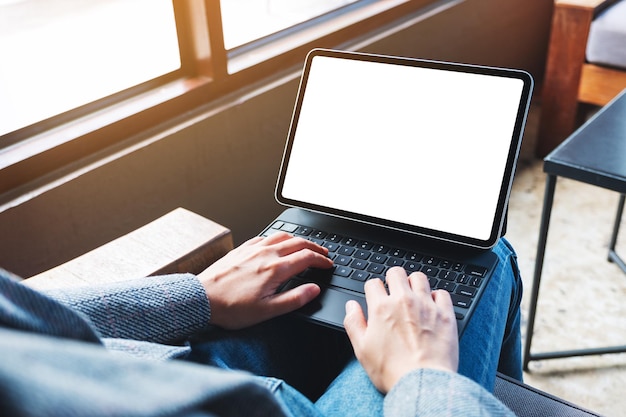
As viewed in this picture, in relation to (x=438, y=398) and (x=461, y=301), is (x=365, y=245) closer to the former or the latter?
(x=461, y=301)

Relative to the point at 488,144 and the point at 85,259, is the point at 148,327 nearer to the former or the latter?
the point at 85,259

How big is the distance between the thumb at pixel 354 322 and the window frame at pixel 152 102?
63 cm

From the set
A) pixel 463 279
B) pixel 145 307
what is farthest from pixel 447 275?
pixel 145 307

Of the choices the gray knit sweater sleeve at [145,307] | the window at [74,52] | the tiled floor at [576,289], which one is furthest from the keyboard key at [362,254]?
the tiled floor at [576,289]

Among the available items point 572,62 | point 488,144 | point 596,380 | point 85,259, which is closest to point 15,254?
point 85,259

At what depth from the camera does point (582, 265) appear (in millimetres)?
1713

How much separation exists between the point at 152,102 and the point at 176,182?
0.17m

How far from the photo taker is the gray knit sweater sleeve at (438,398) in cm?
48

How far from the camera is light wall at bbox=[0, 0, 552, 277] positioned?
103 cm

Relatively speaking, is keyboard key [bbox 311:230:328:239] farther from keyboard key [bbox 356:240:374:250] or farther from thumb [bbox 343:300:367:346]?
thumb [bbox 343:300:367:346]

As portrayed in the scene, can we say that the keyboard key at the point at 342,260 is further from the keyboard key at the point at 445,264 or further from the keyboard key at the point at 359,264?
the keyboard key at the point at 445,264

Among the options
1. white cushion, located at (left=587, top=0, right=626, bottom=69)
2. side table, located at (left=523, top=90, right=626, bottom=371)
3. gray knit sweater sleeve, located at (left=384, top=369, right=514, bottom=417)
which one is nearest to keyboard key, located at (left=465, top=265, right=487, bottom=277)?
gray knit sweater sleeve, located at (left=384, top=369, right=514, bottom=417)

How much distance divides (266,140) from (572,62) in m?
1.21

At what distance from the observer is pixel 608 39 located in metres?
1.99
